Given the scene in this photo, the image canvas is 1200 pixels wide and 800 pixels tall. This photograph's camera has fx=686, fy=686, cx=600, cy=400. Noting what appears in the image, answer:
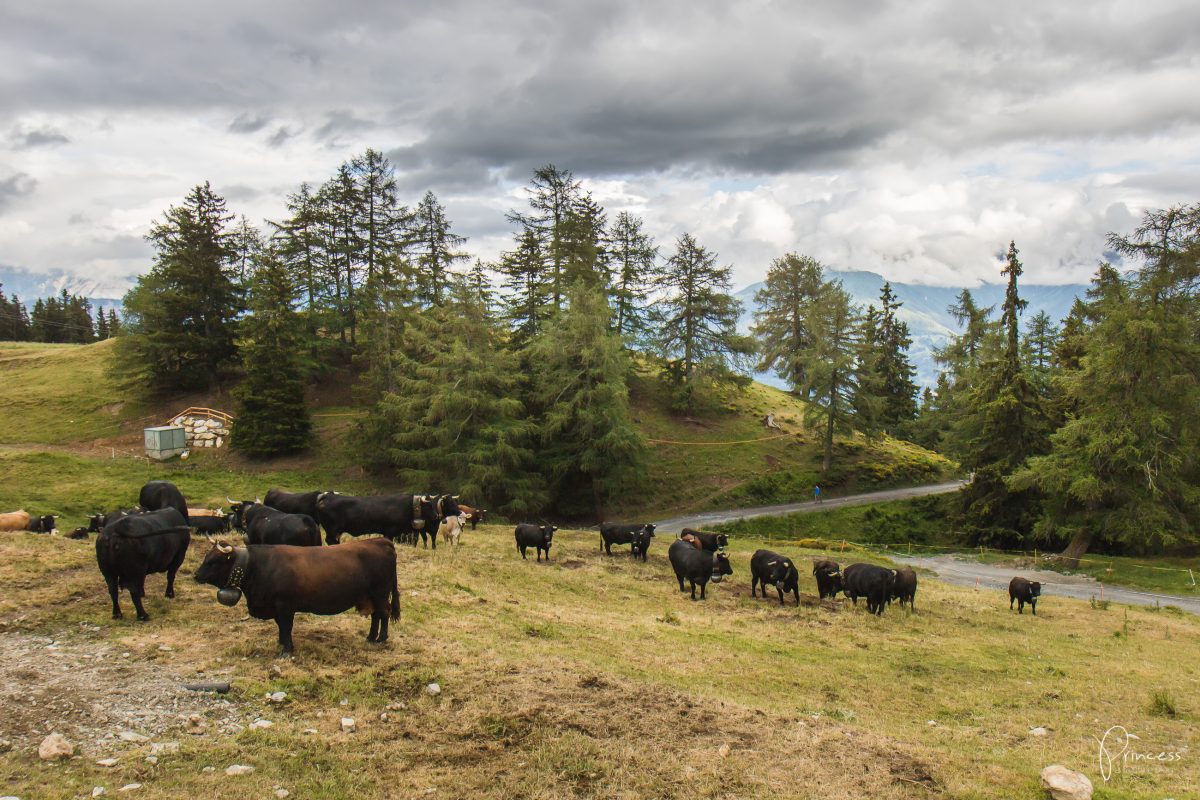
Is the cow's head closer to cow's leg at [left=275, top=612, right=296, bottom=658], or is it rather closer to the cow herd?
the cow herd

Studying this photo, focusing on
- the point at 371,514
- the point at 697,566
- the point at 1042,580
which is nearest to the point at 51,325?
the point at 371,514

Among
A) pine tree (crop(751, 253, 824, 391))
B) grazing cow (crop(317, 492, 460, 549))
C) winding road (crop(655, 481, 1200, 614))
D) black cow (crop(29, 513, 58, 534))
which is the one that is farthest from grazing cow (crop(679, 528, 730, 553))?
pine tree (crop(751, 253, 824, 391))

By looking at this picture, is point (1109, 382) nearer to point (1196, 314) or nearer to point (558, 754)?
point (1196, 314)

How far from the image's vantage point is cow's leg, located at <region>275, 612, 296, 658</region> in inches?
414

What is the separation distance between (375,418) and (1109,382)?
42278 millimetres

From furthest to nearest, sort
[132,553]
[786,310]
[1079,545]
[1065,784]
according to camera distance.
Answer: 1. [786,310]
2. [1079,545]
3. [132,553]
4. [1065,784]

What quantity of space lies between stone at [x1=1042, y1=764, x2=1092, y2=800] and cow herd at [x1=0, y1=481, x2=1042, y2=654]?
945 centimetres

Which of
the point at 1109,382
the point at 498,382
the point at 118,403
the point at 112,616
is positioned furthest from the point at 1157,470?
the point at 118,403

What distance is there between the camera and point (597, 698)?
33.1 feet

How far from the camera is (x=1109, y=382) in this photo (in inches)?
1406

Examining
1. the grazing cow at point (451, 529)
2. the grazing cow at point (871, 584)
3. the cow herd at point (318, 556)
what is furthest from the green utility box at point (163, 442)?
the grazing cow at point (871, 584)

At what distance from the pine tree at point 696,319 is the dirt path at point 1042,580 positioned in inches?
1030

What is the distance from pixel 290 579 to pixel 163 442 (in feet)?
142

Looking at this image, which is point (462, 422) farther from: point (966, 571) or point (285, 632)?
point (285, 632)
